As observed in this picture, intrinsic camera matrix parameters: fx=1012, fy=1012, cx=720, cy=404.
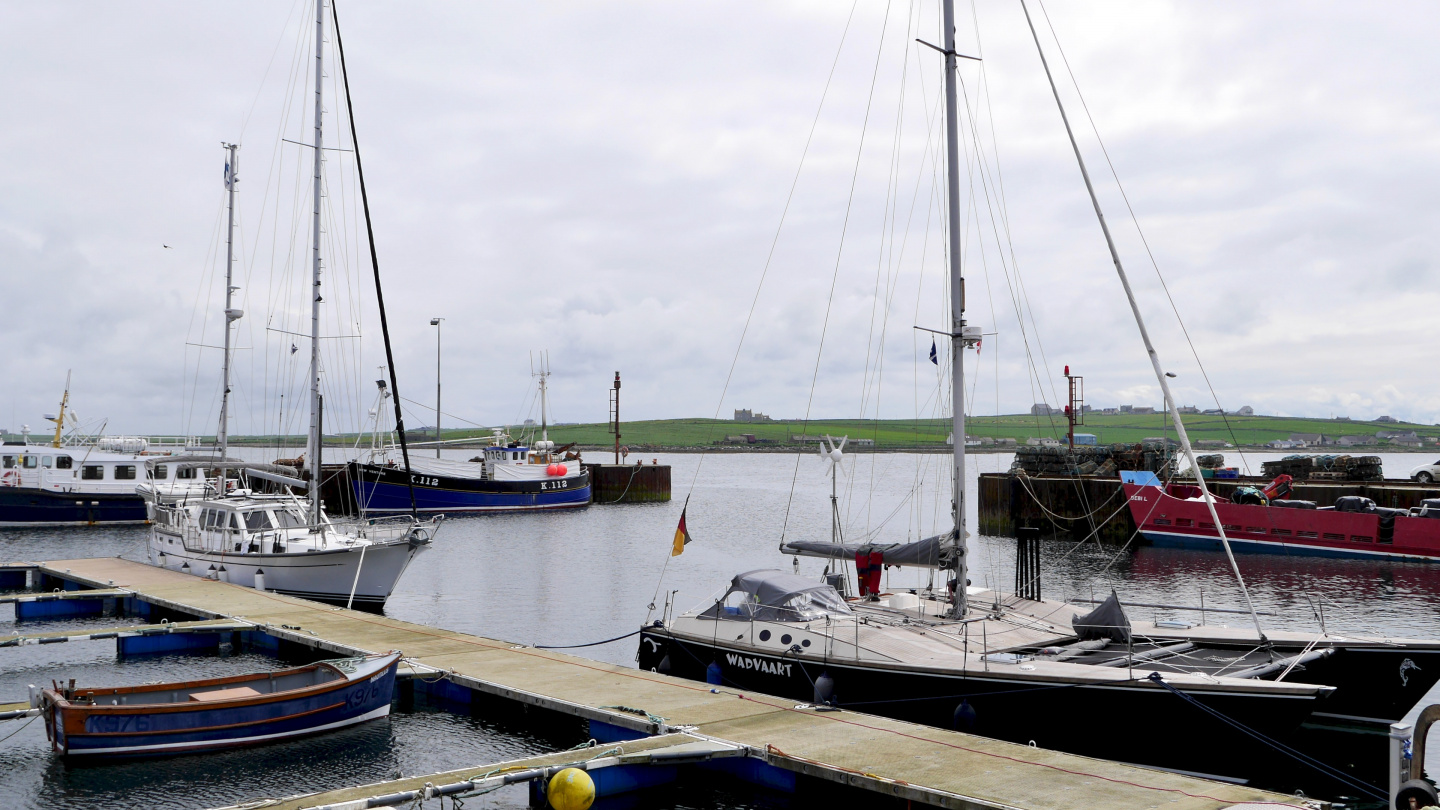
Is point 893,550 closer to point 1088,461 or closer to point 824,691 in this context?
point 824,691

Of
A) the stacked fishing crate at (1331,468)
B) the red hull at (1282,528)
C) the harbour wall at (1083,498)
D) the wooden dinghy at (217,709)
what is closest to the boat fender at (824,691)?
the wooden dinghy at (217,709)

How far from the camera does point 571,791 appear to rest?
40.2 ft

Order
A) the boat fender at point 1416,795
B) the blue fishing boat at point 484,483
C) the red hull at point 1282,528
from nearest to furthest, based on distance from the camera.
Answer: the boat fender at point 1416,795
the red hull at point 1282,528
the blue fishing boat at point 484,483

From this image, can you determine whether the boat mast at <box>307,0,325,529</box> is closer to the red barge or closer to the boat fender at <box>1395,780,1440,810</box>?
the boat fender at <box>1395,780,1440,810</box>

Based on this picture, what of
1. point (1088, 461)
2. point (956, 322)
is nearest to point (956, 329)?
point (956, 322)

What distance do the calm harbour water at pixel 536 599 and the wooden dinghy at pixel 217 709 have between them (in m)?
0.28

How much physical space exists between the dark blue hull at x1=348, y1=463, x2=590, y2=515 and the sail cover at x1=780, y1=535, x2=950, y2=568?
160 feet

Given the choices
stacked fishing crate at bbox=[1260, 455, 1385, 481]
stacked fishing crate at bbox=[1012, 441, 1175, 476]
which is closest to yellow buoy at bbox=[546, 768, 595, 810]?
stacked fishing crate at bbox=[1012, 441, 1175, 476]

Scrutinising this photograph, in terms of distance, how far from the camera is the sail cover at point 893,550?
20594mm

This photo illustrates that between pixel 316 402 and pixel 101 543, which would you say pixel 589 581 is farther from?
pixel 101 543

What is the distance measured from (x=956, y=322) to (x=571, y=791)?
36.0 feet

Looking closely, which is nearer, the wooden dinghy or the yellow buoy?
the yellow buoy

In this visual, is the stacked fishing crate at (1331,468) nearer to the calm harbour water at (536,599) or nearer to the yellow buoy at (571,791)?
the calm harbour water at (536,599)

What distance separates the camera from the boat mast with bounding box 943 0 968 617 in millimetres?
18641
